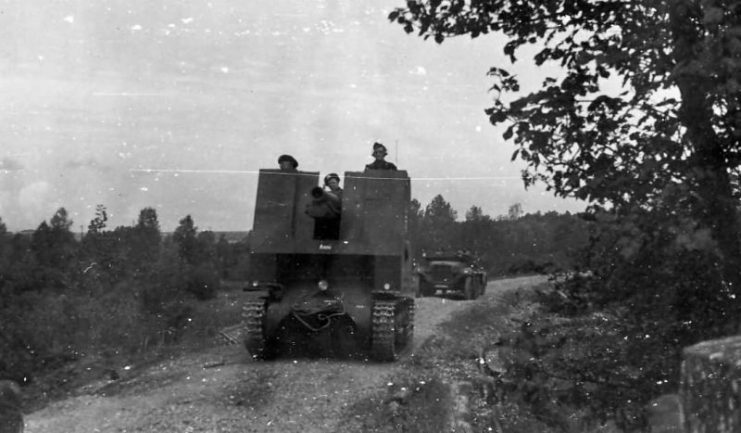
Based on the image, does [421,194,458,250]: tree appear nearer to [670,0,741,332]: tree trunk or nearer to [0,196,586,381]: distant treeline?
[0,196,586,381]: distant treeline

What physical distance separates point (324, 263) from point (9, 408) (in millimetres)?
8398

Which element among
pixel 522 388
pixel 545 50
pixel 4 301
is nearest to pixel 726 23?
pixel 545 50

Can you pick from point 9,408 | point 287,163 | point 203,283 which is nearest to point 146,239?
point 203,283

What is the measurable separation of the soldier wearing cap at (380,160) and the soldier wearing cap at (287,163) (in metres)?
1.24

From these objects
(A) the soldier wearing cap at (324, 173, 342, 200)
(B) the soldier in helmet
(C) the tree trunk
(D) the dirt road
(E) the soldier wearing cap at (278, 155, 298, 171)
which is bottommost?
(D) the dirt road

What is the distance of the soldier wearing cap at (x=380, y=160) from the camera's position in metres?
11.4

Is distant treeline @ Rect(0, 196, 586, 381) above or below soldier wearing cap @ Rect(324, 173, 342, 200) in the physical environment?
below

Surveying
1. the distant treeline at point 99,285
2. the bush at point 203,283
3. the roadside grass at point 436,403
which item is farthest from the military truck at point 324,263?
the bush at point 203,283

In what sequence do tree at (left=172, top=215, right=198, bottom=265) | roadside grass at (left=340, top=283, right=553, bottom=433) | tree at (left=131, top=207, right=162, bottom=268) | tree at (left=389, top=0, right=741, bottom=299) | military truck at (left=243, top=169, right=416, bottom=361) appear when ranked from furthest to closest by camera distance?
tree at (left=172, top=215, right=198, bottom=265) < tree at (left=131, top=207, right=162, bottom=268) < military truck at (left=243, top=169, right=416, bottom=361) < roadside grass at (left=340, top=283, right=553, bottom=433) < tree at (left=389, top=0, right=741, bottom=299)

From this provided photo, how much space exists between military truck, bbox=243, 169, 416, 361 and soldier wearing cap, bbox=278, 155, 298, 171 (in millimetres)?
134

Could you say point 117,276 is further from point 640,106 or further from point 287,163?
point 640,106

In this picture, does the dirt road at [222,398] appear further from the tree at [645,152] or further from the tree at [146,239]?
the tree at [146,239]

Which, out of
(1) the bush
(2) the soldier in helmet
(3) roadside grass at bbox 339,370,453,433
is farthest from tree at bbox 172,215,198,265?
(2) the soldier in helmet

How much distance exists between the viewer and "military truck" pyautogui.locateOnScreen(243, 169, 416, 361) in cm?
1059
